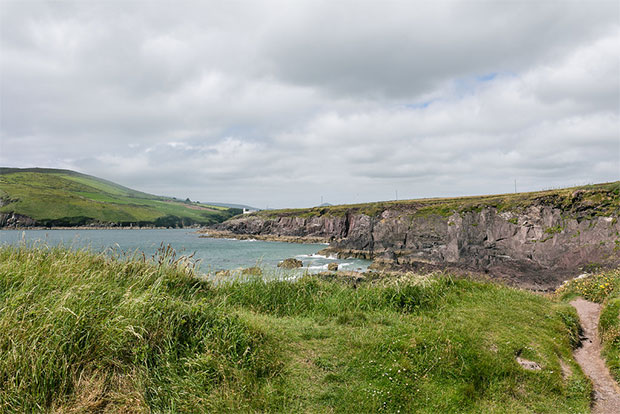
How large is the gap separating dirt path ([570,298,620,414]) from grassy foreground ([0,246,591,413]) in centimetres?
30

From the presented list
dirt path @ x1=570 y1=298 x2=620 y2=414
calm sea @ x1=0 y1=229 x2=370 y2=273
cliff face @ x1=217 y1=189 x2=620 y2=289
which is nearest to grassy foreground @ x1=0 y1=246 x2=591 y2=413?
dirt path @ x1=570 y1=298 x2=620 y2=414

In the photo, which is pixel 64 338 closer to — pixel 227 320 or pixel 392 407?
pixel 227 320

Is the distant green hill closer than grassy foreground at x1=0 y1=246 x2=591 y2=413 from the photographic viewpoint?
No

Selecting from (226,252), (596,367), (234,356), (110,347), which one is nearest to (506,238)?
(596,367)

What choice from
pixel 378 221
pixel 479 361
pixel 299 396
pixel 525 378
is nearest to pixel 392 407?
pixel 299 396

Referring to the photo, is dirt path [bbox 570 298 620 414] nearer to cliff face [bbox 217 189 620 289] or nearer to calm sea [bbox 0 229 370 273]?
calm sea [bbox 0 229 370 273]

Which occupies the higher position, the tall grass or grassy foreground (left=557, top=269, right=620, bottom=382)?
the tall grass

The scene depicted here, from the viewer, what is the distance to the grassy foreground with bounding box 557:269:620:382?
7.91m

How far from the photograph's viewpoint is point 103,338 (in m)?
5.68

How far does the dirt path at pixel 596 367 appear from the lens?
6305 millimetres

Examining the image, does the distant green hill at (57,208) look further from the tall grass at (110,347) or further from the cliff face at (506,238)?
the tall grass at (110,347)

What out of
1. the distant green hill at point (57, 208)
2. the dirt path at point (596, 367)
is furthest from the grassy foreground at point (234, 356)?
the distant green hill at point (57, 208)

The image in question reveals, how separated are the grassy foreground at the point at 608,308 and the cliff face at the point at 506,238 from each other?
22.4 metres

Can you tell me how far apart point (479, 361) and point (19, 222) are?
7611 inches
